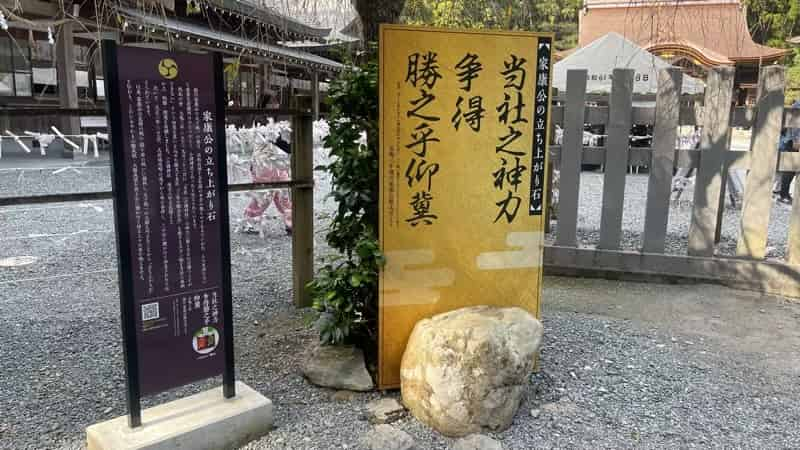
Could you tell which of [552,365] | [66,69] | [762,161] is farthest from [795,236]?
[66,69]

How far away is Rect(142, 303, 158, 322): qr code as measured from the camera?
2.37 m

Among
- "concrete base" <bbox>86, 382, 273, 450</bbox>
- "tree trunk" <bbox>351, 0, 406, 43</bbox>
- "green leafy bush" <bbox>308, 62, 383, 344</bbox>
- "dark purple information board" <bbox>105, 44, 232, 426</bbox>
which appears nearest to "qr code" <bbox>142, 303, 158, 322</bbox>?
"dark purple information board" <bbox>105, 44, 232, 426</bbox>

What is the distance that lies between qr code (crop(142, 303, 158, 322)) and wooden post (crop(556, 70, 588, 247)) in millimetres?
3642

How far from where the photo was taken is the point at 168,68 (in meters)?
2.32

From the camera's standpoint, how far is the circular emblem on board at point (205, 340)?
254cm

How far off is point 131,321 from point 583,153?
4.01m

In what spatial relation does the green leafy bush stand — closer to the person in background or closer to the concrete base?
the concrete base

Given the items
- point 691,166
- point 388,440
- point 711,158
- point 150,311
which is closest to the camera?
point 150,311

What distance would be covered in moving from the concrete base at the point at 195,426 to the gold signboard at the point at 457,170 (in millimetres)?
701

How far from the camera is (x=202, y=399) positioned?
266 centimetres

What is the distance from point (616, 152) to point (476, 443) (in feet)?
10.5

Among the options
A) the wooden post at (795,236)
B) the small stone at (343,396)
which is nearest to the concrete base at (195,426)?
the small stone at (343,396)

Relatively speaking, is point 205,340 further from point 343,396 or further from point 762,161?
point 762,161

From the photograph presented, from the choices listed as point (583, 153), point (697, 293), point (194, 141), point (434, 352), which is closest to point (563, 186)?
point (583, 153)
